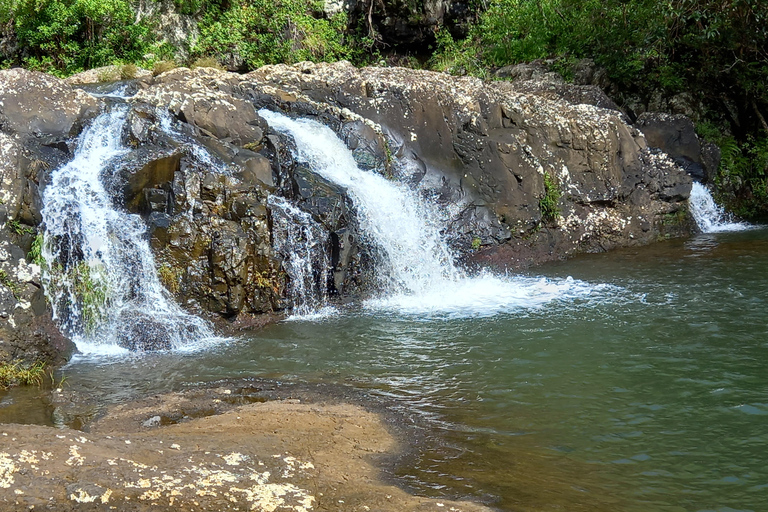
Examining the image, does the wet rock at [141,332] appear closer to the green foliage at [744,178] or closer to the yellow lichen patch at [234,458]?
the yellow lichen patch at [234,458]

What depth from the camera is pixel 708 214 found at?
17000mm

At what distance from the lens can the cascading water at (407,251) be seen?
443 inches

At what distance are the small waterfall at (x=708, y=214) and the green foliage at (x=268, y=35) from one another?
11.3m

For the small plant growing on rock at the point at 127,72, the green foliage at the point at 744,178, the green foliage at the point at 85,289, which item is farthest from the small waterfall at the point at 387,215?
the green foliage at the point at 744,178

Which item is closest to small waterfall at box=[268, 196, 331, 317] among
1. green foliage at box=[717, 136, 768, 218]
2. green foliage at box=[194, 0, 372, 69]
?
green foliage at box=[194, 0, 372, 69]

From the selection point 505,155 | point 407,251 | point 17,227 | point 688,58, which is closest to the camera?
point 17,227

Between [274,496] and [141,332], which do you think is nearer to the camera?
[274,496]

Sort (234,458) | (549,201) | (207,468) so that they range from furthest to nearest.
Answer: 1. (549,201)
2. (234,458)
3. (207,468)

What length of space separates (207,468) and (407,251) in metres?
7.47

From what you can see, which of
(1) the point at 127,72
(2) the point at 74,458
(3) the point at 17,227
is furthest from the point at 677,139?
(2) the point at 74,458

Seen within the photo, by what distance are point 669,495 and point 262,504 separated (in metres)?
2.88

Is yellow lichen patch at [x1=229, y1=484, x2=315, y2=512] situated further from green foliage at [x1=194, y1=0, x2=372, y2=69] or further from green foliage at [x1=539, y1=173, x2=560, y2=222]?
green foliage at [x1=194, y1=0, x2=372, y2=69]

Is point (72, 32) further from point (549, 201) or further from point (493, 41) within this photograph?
point (549, 201)

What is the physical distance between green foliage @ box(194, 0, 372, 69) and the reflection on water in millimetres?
13213
